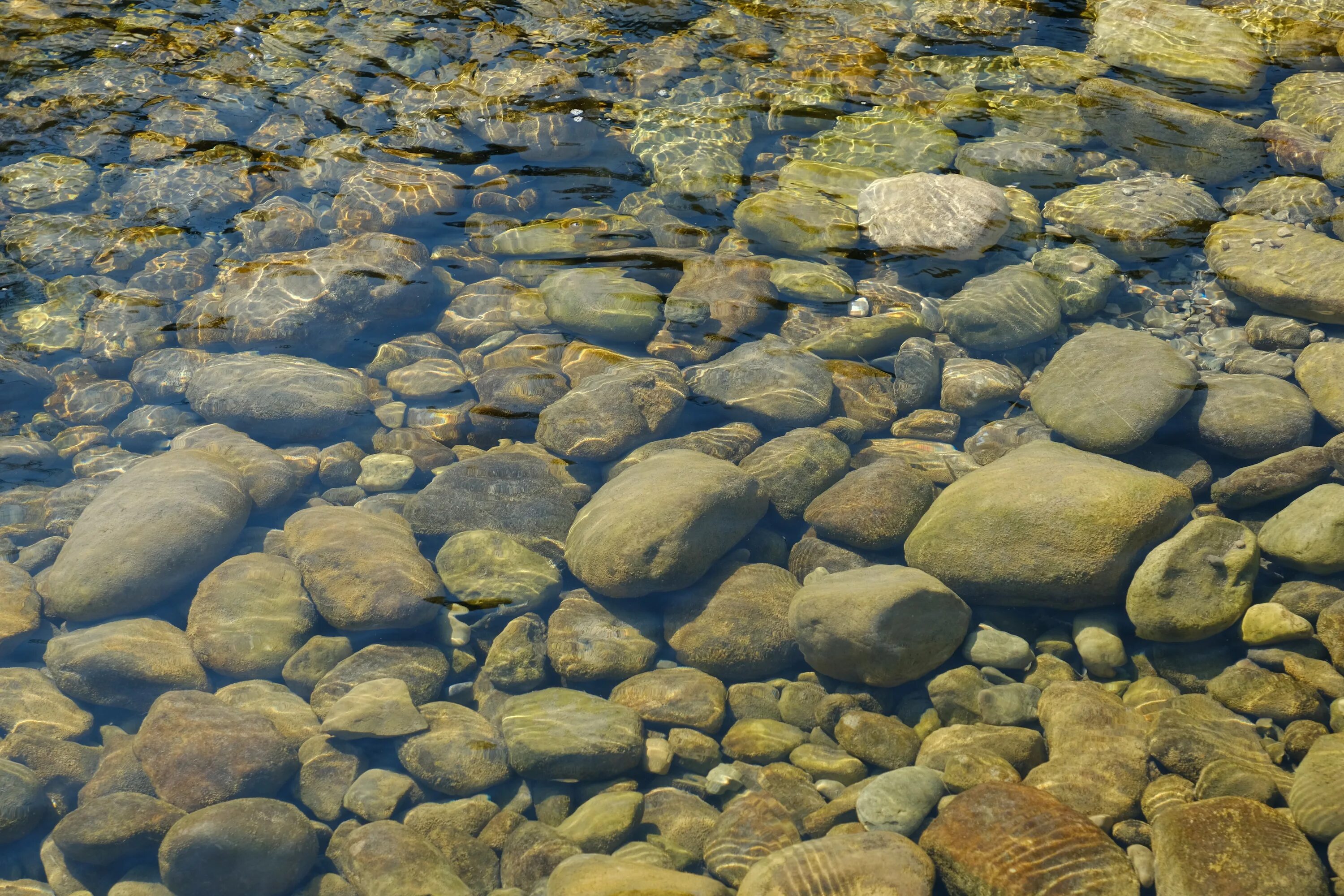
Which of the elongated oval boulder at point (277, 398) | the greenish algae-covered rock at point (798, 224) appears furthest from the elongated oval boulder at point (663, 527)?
the greenish algae-covered rock at point (798, 224)

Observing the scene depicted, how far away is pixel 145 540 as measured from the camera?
211 inches

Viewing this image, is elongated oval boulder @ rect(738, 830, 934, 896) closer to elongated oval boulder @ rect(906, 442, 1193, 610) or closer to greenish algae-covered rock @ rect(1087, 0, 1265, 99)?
elongated oval boulder @ rect(906, 442, 1193, 610)

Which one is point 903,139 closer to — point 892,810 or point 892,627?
point 892,627

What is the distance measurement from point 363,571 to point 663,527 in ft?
6.10

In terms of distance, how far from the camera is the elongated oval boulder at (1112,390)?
5.14 meters

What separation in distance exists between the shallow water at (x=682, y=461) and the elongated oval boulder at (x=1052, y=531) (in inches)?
1.0

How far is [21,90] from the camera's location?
893 cm

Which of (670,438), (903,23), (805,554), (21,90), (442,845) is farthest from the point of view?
(903,23)

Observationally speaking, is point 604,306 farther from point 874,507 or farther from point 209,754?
point 209,754

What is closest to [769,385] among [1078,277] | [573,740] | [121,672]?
[1078,277]

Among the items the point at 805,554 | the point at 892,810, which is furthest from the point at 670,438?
the point at 892,810

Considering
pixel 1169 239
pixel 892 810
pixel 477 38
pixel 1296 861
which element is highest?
pixel 477 38

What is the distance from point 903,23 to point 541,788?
8.94 metres

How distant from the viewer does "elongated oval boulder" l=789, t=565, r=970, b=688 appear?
4414 mm
